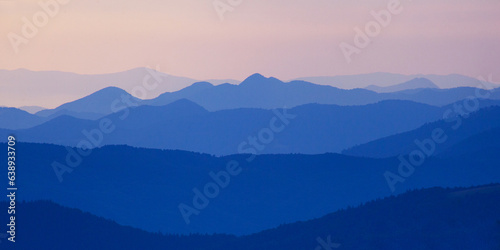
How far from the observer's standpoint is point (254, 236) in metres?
155

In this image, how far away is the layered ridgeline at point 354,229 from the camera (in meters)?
107

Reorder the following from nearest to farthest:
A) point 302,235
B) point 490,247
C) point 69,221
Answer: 1. point 490,247
2. point 302,235
3. point 69,221

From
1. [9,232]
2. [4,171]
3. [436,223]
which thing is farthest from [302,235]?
[4,171]

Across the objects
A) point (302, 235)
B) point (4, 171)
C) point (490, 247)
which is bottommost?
point (490, 247)

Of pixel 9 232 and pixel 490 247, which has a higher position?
pixel 9 232

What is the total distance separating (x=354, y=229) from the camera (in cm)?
A: 12719

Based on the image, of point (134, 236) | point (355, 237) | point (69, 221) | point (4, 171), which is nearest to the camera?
point (355, 237)

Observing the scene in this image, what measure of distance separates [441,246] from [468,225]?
14.7 feet

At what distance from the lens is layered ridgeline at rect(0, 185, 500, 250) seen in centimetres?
10738

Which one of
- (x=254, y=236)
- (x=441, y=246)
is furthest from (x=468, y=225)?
(x=254, y=236)

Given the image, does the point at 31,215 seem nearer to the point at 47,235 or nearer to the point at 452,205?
the point at 47,235

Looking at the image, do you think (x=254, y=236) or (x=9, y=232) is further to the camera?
(x=254, y=236)

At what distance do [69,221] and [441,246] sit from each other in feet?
230

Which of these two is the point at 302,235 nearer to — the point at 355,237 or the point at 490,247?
the point at 355,237
